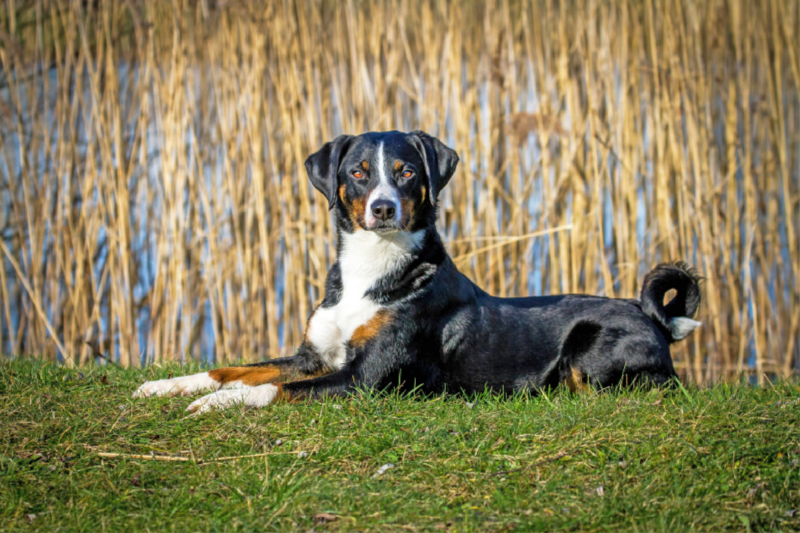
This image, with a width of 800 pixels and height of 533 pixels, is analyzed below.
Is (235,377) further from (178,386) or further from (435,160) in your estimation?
(435,160)

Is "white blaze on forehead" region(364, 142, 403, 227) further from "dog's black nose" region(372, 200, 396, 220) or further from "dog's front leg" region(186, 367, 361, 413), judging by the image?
"dog's front leg" region(186, 367, 361, 413)

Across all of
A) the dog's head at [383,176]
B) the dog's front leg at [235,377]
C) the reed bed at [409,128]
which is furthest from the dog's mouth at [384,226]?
the reed bed at [409,128]

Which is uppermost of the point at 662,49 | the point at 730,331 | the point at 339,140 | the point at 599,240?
the point at 662,49

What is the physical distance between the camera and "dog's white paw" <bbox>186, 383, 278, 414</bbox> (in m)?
2.78

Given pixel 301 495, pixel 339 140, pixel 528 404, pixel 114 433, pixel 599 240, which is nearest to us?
pixel 301 495

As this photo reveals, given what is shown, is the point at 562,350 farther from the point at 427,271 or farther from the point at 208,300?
the point at 208,300

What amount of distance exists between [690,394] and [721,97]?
2738mm

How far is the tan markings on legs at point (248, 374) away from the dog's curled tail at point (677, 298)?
6.10 ft

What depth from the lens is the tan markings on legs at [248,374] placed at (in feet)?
10.5

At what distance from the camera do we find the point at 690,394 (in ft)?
10.4

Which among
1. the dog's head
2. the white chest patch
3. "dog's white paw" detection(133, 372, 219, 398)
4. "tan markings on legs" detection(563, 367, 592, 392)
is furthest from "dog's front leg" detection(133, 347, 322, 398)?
"tan markings on legs" detection(563, 367, 592, 392)

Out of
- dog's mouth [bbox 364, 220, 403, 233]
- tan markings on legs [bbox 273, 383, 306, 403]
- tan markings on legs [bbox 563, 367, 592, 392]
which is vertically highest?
dog's mouth [bbox 364, 220, 403, 233]

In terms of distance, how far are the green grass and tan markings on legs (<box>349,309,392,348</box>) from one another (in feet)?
1.04

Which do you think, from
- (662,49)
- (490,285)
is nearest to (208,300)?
(490,285)
